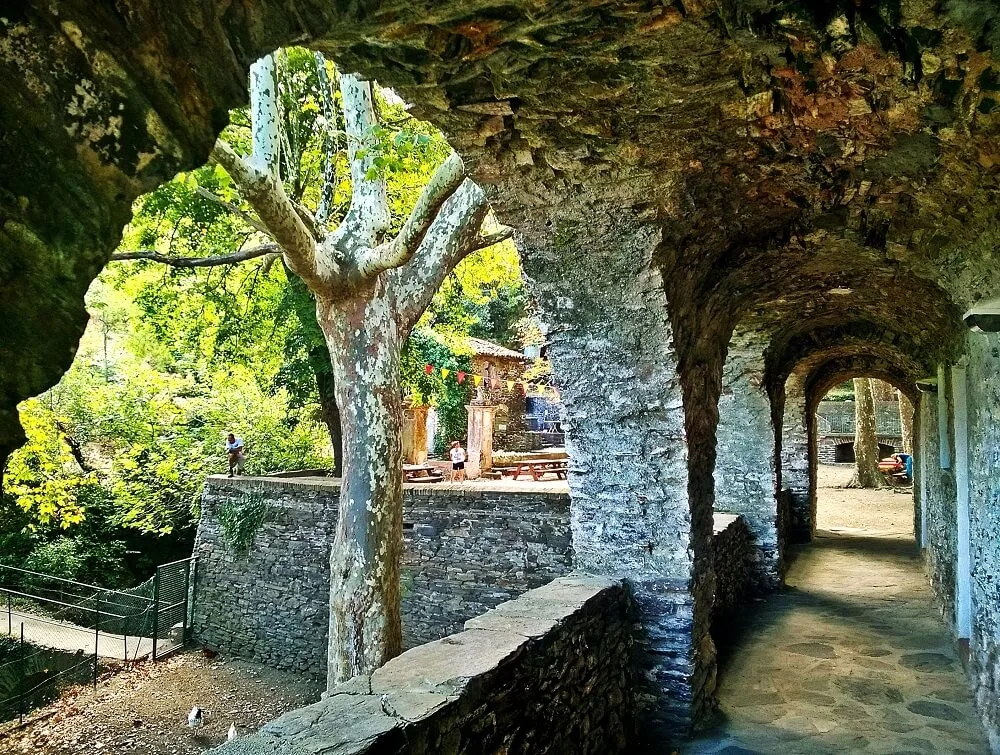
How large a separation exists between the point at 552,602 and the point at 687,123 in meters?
2.50

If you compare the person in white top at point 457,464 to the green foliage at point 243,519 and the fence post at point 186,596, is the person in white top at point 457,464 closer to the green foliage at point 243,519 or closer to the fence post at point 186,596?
the green foliage at point 243,519

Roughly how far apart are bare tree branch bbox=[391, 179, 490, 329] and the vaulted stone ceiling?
2.60 metres

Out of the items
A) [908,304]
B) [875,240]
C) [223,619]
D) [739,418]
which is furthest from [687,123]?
[223,619]

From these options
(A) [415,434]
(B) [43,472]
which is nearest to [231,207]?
(B) [43,472]

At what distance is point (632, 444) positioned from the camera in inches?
174

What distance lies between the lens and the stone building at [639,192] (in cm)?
119

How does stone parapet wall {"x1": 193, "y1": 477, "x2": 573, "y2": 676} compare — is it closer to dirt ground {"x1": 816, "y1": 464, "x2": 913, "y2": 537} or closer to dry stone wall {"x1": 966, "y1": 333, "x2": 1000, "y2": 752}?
dry stone wall {"x1": 966, "y1": 333, "x2": 1000, "y2": 752}

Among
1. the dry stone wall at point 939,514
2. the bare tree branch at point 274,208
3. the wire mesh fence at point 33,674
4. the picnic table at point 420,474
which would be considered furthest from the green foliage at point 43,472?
the dry stone wall at point 939,514

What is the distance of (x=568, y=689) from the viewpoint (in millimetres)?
3471

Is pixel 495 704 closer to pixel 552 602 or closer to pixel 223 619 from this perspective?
pixel 552 602

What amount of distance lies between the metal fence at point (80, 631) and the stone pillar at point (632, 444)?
8008 mm

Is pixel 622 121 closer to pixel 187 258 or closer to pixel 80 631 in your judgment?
pixel 187 258

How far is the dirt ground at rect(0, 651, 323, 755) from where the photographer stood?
7.62 metres

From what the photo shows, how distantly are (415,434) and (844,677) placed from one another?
33.1 ft
